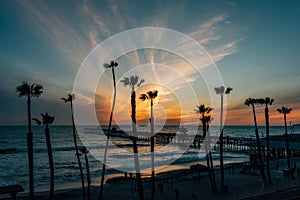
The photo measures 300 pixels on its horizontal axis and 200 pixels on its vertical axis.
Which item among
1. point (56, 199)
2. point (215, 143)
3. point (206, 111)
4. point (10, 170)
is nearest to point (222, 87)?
point (206, 111)

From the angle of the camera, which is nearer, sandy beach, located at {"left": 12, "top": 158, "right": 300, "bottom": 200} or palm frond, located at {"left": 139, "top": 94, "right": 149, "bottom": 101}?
palm frond, located at {"left": 139, "top": 94, "right": 149, "bottom": 101}

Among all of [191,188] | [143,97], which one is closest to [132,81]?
[143,97]

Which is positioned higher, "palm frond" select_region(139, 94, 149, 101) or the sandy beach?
"palm frond" select_region(139, 94, 149, 101)

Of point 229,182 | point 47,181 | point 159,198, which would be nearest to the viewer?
point 159,198

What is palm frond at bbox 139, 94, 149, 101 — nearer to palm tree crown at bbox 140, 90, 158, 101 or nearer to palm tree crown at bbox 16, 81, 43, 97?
palm tree crown at bbox 140, 90, 158, 101

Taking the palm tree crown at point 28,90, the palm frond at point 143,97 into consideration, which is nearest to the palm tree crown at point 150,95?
the palm frond at point 143,97

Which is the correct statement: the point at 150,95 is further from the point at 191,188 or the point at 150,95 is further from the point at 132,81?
the point at 191,188

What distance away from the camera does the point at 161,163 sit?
62562 millimetres


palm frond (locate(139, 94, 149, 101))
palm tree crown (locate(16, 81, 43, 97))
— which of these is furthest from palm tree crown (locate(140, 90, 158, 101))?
palm tree crown (locate(16, 81, 43, 97))

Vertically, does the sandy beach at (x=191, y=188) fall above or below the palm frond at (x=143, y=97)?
below

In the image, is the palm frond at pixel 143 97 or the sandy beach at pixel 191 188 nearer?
the palm frond at pixel 143 97

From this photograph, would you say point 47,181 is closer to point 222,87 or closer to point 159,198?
point 159,198

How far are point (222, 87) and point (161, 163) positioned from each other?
3542cm

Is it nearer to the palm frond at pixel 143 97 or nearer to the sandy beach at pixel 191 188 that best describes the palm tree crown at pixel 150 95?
the palm frond at pixel 143 97
